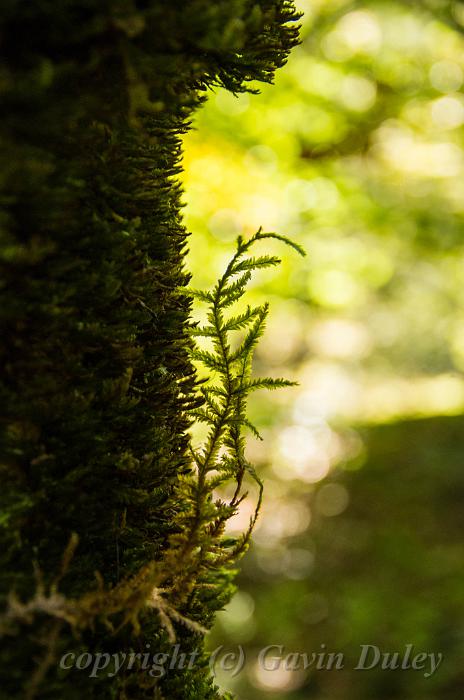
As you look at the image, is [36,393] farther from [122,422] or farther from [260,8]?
[260,8]

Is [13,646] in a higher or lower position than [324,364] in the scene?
lower

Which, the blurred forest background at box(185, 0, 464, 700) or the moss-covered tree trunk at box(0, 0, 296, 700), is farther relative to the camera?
the blurred forest background at box(185, 0, 464, 700)

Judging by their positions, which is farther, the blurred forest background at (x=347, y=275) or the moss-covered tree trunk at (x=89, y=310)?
the blurred forest background at (x=347, y=275)

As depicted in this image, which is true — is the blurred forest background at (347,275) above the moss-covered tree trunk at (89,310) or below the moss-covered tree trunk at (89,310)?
above

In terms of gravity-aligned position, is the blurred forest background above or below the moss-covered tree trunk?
above

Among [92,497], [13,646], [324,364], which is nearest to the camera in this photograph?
[13,646]

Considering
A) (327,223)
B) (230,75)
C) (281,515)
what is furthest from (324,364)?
(230,75)
